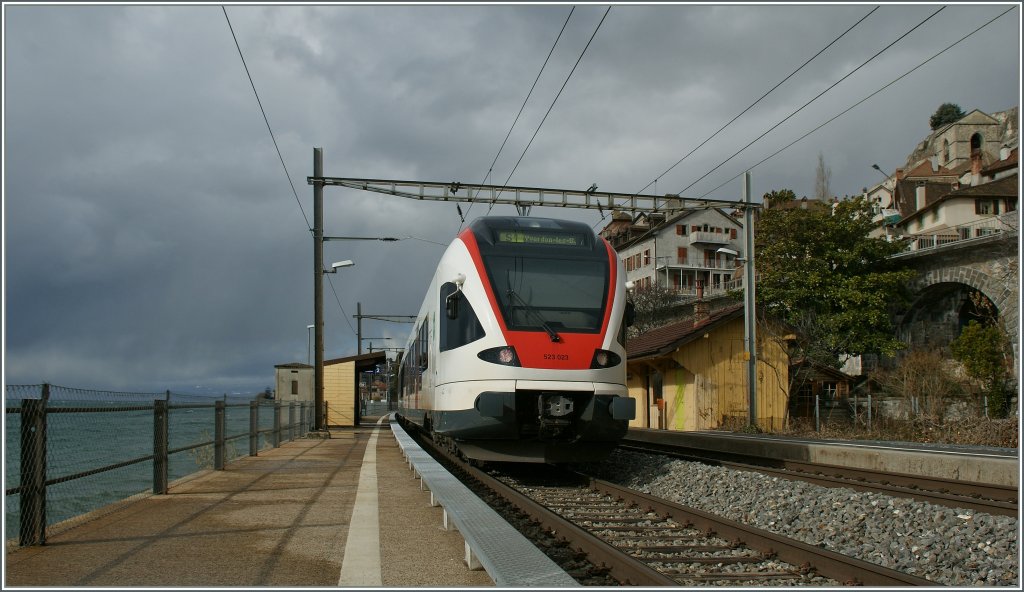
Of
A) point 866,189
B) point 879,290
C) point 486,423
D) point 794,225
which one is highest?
point 866,189

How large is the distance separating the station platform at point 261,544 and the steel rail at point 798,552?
7.68ft

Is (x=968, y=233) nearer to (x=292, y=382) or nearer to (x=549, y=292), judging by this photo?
(x=292, y=382)

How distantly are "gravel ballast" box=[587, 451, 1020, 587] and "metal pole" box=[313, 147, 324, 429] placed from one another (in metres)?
14.5

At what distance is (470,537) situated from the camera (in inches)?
219

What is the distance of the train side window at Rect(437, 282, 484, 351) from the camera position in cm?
1050

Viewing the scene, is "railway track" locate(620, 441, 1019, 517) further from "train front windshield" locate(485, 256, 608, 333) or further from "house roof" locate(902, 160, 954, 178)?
"house roof" locate(902, 160, 954, 178)

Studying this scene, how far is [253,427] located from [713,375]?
17485 millimetres

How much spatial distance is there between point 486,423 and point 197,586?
16.9 feet

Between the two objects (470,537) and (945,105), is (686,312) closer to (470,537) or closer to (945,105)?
(470,537)

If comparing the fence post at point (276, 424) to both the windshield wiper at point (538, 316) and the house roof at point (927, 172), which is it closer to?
the windshield wiper at point (538, 316)

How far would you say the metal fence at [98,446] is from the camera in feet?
21.4

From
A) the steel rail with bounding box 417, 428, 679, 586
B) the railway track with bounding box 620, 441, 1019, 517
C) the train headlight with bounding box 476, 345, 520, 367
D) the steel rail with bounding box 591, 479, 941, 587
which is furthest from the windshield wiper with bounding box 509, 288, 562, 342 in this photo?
the railway track with bounding box 620, 441, 1019, 517

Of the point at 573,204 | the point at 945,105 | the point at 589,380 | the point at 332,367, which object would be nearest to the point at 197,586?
the point at 589,380

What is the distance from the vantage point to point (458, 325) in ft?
35.5
